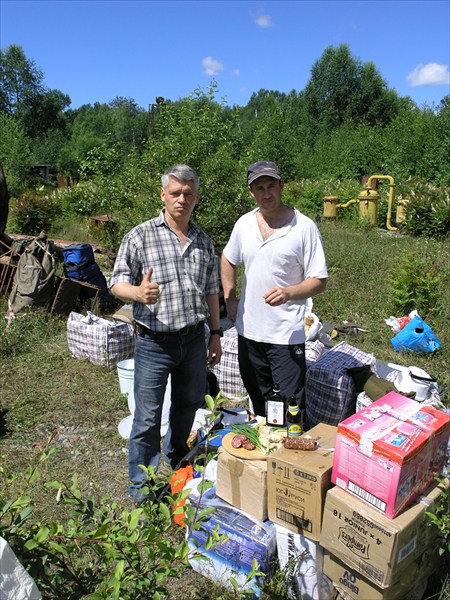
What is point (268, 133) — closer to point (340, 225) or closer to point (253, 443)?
point (340, 225)

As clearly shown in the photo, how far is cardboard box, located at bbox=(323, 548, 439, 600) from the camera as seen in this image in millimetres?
2008

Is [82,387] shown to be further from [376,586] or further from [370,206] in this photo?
[370,206]

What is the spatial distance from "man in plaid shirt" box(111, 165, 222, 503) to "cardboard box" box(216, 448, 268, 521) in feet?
1.51

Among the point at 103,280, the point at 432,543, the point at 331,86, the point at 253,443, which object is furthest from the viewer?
the point at 331,86

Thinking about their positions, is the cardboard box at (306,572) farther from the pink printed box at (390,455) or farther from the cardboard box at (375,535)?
the pink printed box at (390,455)

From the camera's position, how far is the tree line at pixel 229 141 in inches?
260

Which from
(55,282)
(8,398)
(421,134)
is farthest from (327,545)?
(421,134)

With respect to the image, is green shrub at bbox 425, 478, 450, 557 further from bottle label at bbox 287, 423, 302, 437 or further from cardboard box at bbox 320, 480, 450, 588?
bottle label at bbox 287, 423, 302, 437

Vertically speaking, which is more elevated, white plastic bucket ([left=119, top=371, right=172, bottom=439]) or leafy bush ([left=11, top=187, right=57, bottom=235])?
leafy bush ([left=11, top=187, right=57, bottom=235])

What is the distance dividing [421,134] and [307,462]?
17994mm

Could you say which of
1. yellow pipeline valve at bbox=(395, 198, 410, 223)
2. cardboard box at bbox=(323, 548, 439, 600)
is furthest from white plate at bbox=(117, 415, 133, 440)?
yellow pipeline valve at bbox=(395, 198, 410, 223)

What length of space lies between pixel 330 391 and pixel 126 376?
169 cm

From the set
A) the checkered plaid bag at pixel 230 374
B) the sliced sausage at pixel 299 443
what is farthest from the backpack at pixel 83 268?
the sliced sausage at pixel 299 443

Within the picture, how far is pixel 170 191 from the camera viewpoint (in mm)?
2576
